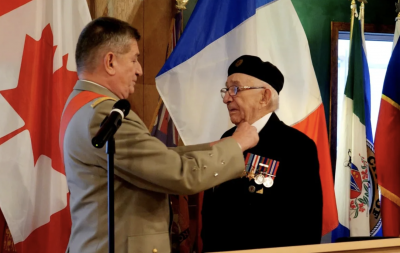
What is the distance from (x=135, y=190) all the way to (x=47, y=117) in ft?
3.23

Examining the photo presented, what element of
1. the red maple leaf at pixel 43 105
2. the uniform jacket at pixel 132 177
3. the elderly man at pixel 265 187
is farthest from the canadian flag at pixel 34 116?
the elderly man at pixel 265 187

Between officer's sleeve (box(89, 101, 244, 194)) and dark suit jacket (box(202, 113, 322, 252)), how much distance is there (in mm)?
632

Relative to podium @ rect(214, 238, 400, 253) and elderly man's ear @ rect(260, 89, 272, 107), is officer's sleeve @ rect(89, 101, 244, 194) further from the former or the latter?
elderly man's ear @ rect(260, 89, 272, 107)

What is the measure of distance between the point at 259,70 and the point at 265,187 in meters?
0.58

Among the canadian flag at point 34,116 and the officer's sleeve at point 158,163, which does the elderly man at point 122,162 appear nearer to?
the officer's sleeve at point 158,163

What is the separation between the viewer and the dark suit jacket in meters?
1.97

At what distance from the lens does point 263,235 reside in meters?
1.95

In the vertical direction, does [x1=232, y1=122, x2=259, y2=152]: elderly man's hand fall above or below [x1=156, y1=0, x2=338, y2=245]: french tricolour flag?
below

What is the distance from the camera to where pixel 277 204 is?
1.98 m

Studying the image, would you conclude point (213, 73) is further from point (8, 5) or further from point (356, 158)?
point (356, 158)

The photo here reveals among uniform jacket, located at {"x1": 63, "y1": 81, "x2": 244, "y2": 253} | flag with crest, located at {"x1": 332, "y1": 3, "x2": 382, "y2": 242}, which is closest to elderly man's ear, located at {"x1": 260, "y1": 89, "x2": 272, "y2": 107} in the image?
uniform jacket, located at {"x1": 63, "y1": 81, "x2": 244, "y2": 253}

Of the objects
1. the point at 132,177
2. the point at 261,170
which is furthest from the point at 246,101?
the point at 132,177

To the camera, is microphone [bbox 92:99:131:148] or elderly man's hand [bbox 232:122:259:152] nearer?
microphone [bbox 92:99:131:148]

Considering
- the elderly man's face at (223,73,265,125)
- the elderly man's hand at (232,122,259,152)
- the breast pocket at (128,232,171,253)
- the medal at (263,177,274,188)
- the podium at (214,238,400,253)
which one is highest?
the elderly man's face at (223,73,265,125)
